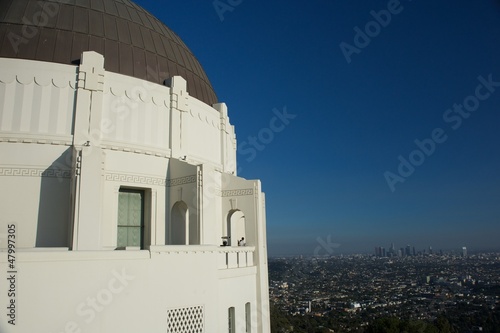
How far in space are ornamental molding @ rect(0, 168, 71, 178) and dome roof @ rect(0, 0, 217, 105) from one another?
14.2 ft

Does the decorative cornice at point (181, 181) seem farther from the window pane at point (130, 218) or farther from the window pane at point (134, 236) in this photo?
the window pane at point (134, 236)

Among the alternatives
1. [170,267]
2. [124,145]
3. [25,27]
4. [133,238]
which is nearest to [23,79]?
[25,27]

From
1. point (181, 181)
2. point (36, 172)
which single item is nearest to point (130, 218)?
point (181, 181)

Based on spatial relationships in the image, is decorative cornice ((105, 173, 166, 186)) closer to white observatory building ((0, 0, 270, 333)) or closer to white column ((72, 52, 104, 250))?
white observatory building ((0, 0, 270, 333))

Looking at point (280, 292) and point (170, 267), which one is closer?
point (170, 267)

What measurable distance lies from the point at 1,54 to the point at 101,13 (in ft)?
14.9

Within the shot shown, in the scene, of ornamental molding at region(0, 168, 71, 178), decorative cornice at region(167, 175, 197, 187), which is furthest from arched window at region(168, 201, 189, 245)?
ornamental molding at region(0, 168, 71, 178)

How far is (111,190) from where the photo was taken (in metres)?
13.9

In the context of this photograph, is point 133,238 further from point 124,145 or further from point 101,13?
point 101,13

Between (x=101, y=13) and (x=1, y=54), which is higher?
(x=101, y=13)

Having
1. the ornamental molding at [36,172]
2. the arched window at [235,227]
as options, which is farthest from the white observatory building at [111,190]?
the arched window at [235,227]

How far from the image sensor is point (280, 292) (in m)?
71.1

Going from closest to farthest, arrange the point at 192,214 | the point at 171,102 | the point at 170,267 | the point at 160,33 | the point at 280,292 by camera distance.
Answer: the point at 170,267
the point at 192,214
the point at 171,102
the point at 160,33
the point at 280,292

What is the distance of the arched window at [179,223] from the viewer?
15336 mm
